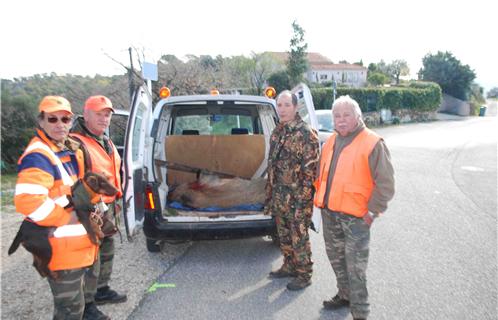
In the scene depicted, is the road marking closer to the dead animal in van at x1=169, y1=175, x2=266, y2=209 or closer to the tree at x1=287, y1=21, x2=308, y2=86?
the dead animal in van at x1=169, y1=175, x2=266, y2=209

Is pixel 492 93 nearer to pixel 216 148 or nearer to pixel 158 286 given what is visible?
pixel 216 148

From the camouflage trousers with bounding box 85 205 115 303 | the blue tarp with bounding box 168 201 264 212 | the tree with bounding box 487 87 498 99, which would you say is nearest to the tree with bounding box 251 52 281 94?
the blue tarp with bounding box 168 201 264 212

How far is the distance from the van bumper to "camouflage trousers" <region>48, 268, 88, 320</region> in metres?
1.25

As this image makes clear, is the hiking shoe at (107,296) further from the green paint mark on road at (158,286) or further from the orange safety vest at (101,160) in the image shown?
the orange safety vest at (101,160)

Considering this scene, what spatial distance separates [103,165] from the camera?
2.74 m

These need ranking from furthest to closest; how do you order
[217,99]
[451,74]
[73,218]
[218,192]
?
1. [451,74]
2. [218,192]
3. [217,99]
4. [73,218]

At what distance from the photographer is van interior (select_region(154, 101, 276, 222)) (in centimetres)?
449

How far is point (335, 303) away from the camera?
299 centimetres

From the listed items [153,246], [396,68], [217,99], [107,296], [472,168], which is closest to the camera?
[107,296]

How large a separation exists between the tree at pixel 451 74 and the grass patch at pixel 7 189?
5014 cm

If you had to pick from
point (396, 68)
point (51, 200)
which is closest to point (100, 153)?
point (51, 200)

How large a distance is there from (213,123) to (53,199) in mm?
3170

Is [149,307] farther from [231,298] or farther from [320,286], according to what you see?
[320,286]

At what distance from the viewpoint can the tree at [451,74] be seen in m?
45.6
